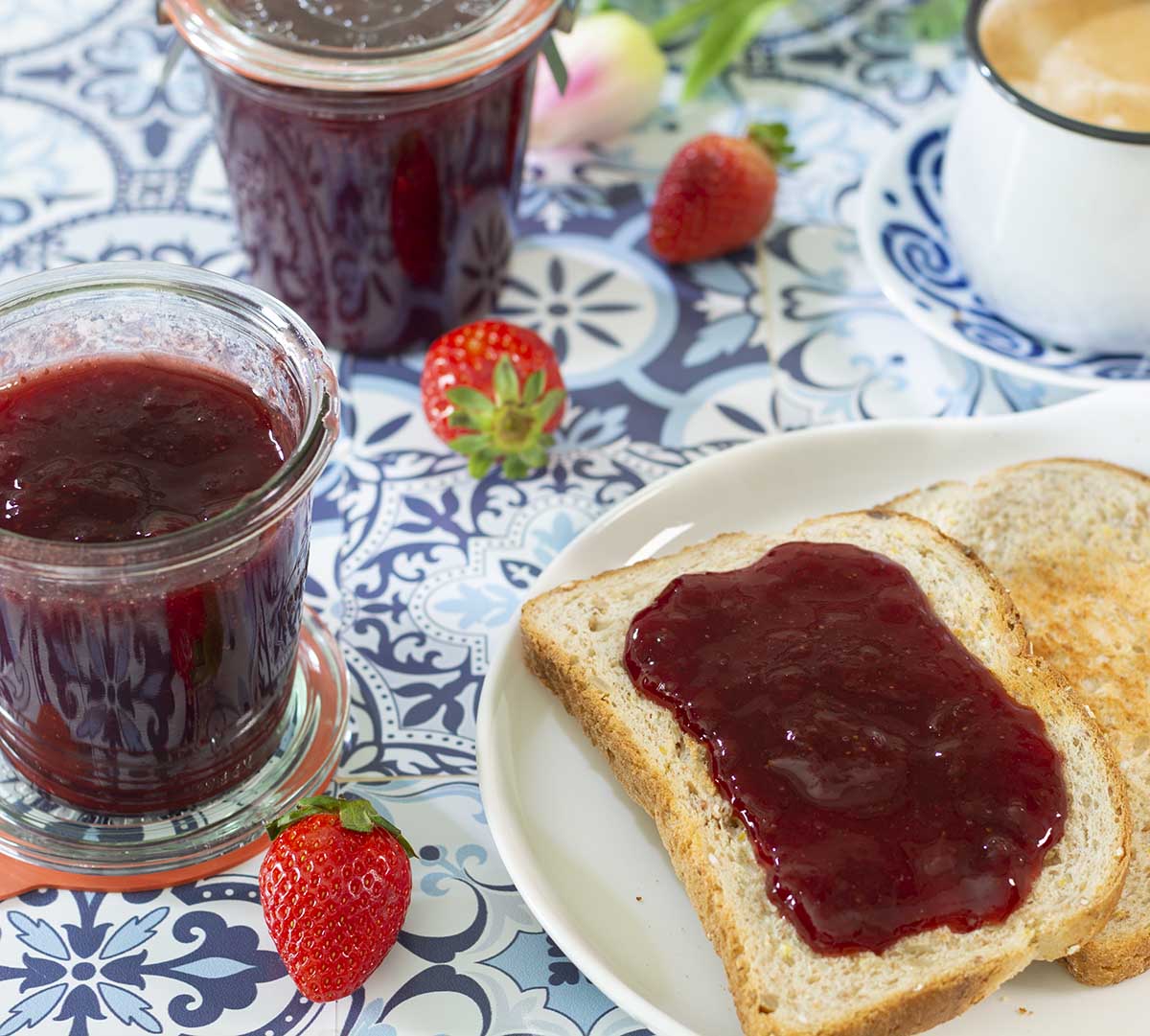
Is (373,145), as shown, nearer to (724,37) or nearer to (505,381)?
A: (505,381)

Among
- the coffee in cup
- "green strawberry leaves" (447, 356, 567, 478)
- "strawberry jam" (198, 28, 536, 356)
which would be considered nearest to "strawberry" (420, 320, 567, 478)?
"green strawberry leaves" (447, 356, 567, 478)

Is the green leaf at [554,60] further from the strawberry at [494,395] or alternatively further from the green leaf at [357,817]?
the green leaf at [357,817]

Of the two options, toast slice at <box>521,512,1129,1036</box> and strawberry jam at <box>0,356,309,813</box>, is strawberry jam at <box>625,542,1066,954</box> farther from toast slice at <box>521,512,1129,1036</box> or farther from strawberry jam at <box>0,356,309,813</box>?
strawberry jam at <box>0,356,309,813</box>

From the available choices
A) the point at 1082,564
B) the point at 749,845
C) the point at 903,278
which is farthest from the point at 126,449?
the point at 903,278

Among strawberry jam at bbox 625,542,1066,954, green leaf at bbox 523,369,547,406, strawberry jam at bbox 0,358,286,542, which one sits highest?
strawberry jam at bbox 0,358,286,542

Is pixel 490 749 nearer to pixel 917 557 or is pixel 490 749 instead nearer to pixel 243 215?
pixel 917 557
